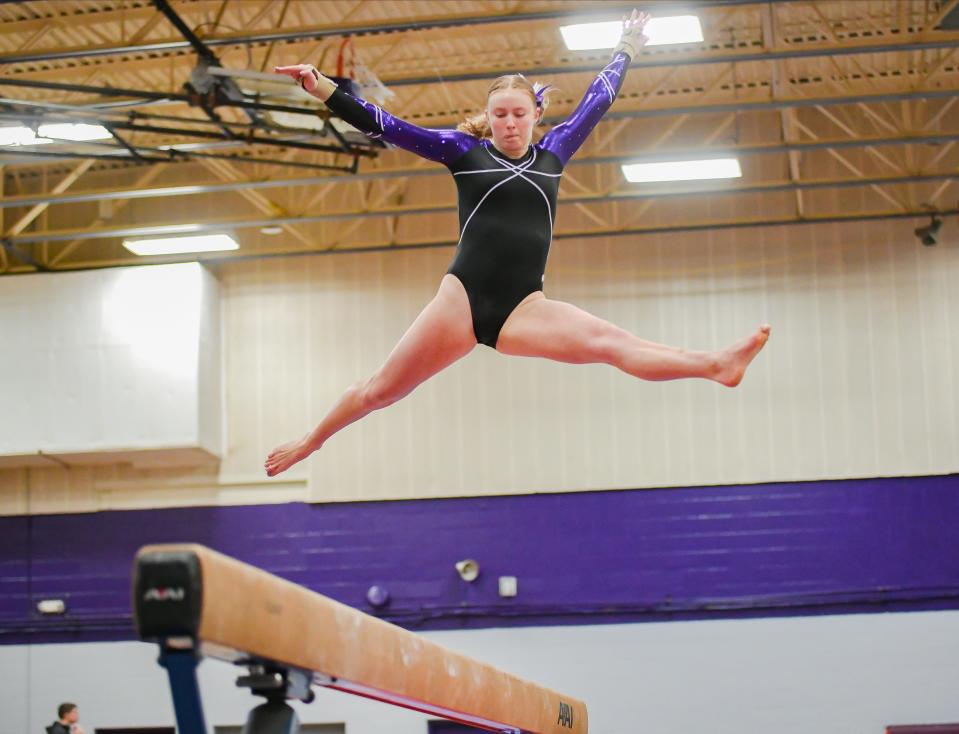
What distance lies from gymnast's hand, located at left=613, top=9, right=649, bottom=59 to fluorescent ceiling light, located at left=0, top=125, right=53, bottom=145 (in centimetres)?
776

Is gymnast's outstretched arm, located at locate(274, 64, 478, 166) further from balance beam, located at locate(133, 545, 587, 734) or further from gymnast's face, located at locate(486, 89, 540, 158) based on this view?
balance beam, located at locate(133, 545, 587, 734)

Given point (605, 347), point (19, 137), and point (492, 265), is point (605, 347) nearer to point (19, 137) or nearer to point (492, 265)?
point (492, 265)

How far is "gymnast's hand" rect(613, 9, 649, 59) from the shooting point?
5750 millimetres

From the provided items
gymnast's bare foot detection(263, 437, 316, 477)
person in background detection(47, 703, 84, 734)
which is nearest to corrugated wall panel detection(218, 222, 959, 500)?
person in background detection(47, 703, 84, 734)

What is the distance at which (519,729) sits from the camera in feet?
19.6

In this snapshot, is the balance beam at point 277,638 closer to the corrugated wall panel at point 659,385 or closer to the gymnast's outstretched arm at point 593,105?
the gymnast's outstretched arm at point 593,105

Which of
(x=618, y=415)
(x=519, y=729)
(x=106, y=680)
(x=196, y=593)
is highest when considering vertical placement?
(x=618, y=415)

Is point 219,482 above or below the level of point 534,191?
below

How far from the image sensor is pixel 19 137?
1216 cm

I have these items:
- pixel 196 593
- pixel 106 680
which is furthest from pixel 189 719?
pixel 106 680

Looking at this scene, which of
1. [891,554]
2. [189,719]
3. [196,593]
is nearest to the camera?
[196,593]

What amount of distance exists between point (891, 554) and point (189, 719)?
12181 millimetres

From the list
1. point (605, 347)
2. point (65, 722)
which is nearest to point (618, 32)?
point (605, 347)

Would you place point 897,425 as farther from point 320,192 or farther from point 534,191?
point 534,191
